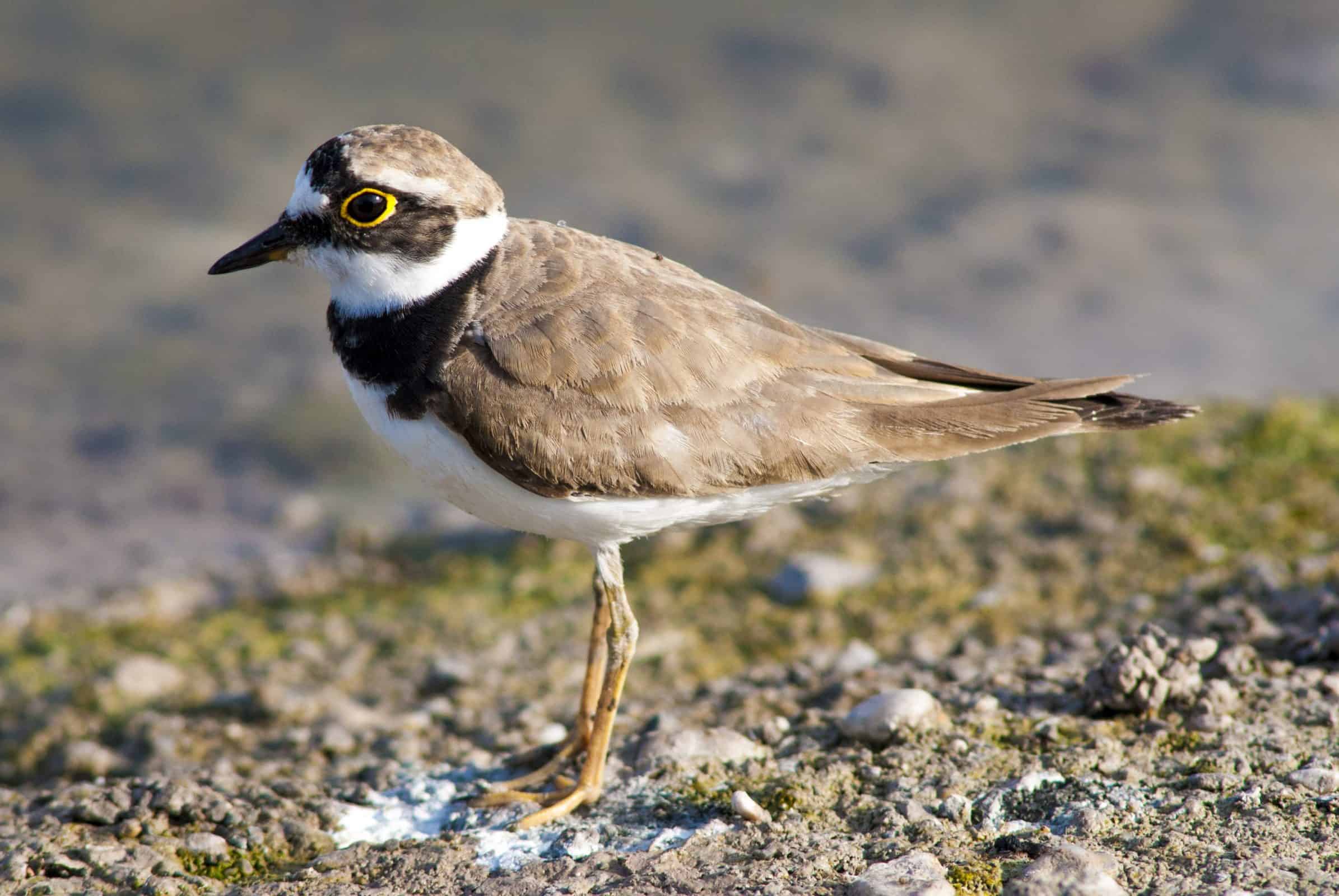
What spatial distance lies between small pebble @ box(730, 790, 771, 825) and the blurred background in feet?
13.5

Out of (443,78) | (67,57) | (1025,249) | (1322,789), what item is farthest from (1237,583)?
(67,57)

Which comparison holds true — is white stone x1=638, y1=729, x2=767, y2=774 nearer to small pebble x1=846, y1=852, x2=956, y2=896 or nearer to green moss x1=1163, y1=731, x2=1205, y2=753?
small pebble x1=846, y1=852, x2=956, y2=896

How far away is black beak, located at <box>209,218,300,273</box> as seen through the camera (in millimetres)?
4574

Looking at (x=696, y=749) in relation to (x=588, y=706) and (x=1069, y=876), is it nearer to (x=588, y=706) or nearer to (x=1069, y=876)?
(x=588, y=706)

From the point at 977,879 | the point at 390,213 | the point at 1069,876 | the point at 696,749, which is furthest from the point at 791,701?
the point at 390,213

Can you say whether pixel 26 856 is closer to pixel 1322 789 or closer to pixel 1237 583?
pixel 1322 789

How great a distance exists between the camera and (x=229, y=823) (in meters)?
4.19

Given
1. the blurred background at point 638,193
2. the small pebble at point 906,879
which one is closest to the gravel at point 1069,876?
the small pebble at point 906,879

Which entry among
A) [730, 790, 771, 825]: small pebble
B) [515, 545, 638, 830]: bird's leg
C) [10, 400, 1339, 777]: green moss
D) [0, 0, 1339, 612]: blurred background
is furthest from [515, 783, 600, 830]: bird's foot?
[0, 0, 1339, 612]: blurred background

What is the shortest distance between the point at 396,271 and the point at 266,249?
566mm

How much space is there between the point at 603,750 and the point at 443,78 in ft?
32.4

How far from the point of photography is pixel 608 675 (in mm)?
4594

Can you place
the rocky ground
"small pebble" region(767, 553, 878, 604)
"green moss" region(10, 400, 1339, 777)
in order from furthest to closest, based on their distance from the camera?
"small pebble" region(767, 553, 878, 604) < "green moss" region(10, 400, 1339, 777) < the rocky ground

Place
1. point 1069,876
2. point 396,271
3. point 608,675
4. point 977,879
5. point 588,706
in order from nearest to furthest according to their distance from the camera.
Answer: point 1069,876, point 977,879, point 396,271, point 608,675, point 588,706
